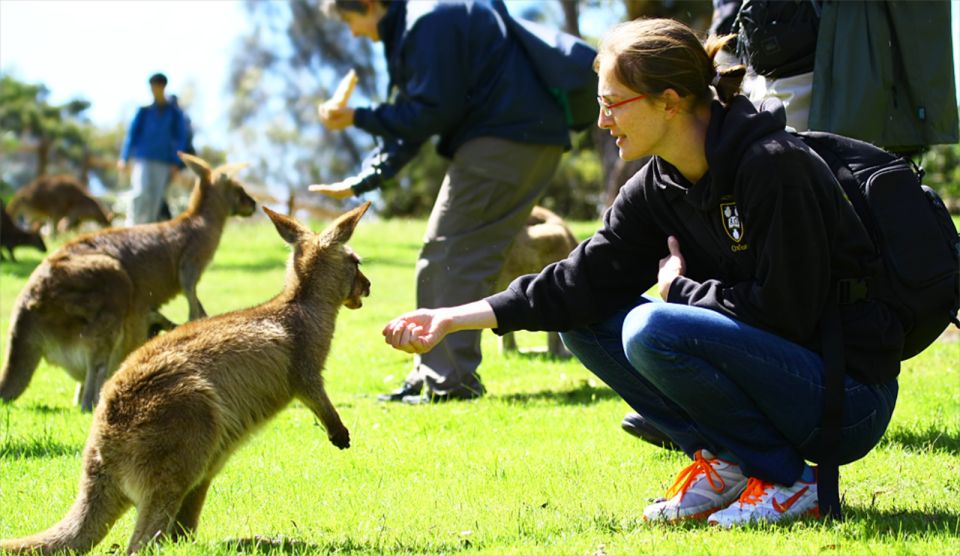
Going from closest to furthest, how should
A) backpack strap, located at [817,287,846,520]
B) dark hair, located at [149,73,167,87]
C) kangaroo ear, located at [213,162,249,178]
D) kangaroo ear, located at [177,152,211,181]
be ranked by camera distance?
backpack strap, located at [817,287,846,520] < kangaroo ear, located at [177,152,211,181] < kangaroo ear, located at [213,162,249,178] < dark hair, located at [149,73,167,87]

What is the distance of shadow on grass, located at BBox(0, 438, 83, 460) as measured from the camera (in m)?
5.49

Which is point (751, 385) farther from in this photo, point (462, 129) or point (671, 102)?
point (462, 129)

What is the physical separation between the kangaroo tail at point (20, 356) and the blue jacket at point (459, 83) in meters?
2.51

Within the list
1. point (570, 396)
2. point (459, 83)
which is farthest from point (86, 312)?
point (570, 396)

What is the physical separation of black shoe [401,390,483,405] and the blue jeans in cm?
331

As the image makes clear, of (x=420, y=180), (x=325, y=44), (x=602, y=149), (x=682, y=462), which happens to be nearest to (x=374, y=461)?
(x=682, y=462)

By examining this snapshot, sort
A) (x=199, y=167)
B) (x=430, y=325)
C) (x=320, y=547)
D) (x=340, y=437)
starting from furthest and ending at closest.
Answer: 1. (x=199, y=167)
2. (x=340, y=437)
3. (x=430, y=325)
4. (x=320, y=547)

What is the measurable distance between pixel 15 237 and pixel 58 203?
3.30 meters

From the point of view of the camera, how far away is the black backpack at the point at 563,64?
7.11 metres

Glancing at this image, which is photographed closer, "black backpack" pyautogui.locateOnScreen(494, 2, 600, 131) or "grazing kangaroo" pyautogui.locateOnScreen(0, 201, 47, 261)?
"black backpack" pyautogui.locateOnScreen(494, 2, 600, 131)

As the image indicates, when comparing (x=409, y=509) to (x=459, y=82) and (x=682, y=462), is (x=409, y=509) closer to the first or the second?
(x=682, y=462)

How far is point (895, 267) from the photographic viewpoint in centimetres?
359

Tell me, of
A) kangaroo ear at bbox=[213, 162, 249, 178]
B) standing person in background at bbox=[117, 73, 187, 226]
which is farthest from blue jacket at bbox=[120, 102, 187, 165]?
kangaroo ear at bbox=[213, 162, 249, 178]

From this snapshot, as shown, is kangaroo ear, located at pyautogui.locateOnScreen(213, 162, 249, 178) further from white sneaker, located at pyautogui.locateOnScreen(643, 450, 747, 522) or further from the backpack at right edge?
the backpack at right edge
